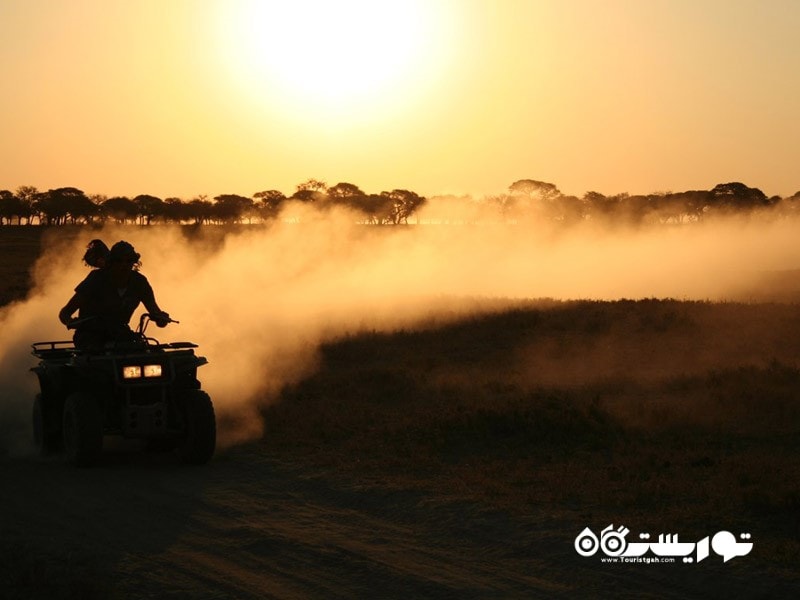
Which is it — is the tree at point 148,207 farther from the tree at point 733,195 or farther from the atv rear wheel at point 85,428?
the atv rear wheel at point 85,428

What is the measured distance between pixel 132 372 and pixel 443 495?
419 centimetres

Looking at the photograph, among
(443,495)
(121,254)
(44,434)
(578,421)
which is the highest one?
(121,254)

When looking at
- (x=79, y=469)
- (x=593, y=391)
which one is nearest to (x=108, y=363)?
(x=79, y=469)

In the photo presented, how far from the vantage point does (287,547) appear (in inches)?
385

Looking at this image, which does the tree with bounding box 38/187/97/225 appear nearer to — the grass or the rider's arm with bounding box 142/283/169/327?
the grass

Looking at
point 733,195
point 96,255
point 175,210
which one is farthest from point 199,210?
point 96,255

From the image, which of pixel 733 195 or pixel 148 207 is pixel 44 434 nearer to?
pixel 148 207

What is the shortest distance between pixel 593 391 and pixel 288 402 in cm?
569

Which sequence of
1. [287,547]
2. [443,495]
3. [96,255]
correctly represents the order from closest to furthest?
[287,547]
[443,495]
[96,255]

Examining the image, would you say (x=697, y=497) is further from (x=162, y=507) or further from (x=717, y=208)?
(x=717, y=208)

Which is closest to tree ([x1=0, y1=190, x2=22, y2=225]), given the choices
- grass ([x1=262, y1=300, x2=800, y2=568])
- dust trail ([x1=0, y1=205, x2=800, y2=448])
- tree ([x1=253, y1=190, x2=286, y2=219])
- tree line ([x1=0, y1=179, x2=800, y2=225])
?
tree line ([x1=0, y1=179, x2=800, y2=225])

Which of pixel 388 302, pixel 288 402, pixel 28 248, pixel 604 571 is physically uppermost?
pixel 28 248

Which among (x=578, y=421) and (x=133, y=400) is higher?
(x=133, y=400)

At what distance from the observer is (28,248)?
88.1 meters
